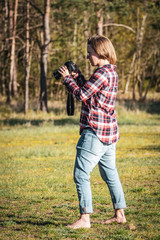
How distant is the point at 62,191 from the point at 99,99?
290 cm

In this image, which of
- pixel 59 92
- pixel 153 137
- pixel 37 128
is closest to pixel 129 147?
pixel 153 137

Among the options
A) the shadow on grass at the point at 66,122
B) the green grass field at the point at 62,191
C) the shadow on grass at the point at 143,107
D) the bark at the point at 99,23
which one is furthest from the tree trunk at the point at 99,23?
the green grass field at the point at 62,191

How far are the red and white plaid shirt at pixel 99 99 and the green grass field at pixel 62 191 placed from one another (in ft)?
3.51

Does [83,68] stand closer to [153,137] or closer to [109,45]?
[153,137]

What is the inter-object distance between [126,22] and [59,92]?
15278 mm

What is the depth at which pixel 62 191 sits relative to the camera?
6965mm

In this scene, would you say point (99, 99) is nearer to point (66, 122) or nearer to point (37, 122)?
point (66, 122)

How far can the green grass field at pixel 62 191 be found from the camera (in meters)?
4.65

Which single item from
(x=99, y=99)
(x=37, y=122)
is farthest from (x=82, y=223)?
(x=37, y=122)

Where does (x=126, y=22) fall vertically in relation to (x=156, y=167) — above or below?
above

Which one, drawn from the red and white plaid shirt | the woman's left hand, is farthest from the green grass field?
the woman's left hand

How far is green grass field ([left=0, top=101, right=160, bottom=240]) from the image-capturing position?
15.3 feet

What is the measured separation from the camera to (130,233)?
177 inches

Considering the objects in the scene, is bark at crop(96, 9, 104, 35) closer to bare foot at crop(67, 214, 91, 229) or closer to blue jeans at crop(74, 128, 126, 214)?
blue jeans at crop(74, 128, 126, 214)
